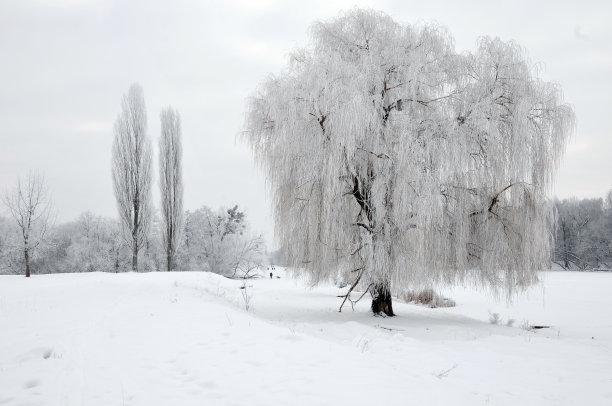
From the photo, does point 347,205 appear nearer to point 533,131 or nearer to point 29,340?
point 533,131

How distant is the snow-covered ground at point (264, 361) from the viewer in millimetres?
3625

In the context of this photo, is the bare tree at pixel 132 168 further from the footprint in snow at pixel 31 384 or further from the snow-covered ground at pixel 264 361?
the footprint in snow at pixel 31 384

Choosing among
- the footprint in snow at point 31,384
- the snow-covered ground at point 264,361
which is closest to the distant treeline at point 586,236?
the snow-covered ground at point 264,361

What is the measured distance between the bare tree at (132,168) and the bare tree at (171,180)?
5.55ft

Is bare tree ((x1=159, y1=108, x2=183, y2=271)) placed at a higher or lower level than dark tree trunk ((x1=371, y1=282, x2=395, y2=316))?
higher

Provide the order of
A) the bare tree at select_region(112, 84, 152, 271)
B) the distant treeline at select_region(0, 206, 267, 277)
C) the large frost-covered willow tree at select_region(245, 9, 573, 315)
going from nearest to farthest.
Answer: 1. the large frost-covered willow tree at select_region(245, 9, 573, 315)
2. the bare tree at select_region(112, 84, 152, 271)
3. the distant treeline at select_region(0, 206, 267, 277)

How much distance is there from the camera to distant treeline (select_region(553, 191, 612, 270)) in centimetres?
4094

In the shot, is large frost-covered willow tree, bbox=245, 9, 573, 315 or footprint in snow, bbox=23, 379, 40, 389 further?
large frost-covered willow tree, bbox=245, 9, 573, 315

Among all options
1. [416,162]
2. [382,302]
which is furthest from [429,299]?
[416,162]

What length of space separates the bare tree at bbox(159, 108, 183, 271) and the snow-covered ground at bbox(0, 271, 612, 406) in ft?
51.7

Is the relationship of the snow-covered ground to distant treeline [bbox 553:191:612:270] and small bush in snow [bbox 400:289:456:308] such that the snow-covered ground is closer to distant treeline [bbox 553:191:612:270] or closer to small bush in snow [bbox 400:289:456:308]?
small bush in snow [bbox 400:289:456:308]

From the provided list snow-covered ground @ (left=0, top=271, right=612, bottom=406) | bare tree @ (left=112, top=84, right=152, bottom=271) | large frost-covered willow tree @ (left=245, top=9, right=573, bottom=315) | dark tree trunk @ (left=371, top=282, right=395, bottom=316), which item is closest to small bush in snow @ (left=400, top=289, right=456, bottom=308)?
dark tree trunk @ (left=371, top=282, right=395, bottom=316)

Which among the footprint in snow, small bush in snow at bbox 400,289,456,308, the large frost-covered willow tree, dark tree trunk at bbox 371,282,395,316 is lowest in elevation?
small bush in snow at bbox 400,289,456,308

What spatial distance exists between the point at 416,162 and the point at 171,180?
65.2 ft
